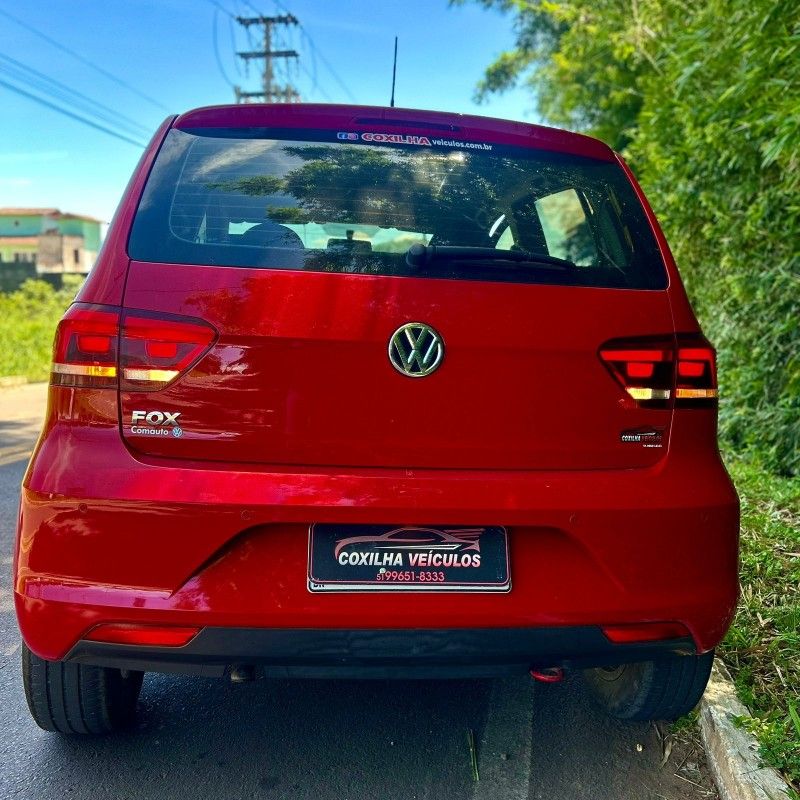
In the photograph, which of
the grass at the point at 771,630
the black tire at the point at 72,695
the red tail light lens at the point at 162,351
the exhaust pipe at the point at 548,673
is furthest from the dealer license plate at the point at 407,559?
the grass at the point at 771,630

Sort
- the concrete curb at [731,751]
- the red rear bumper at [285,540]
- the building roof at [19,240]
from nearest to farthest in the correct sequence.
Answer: the red rear bumper at [285,540]
the concrete curb at [731,751]
the building roof at [19,240]

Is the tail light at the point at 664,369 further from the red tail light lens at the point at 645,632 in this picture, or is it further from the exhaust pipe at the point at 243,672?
the exhaust pipe at the point at 243,672

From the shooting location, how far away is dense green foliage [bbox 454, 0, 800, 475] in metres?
4.52

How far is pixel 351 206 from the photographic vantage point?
2166 mm

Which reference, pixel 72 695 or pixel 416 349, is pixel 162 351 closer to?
pixel 416 349

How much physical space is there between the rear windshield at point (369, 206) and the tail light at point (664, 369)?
6.9 inches

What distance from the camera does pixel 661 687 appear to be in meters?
2.37

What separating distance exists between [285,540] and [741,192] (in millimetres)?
4602

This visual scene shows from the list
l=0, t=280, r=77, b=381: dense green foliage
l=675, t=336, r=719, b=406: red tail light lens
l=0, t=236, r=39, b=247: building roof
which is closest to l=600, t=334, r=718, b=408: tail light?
l=675, t=336, r=719, b=406: red tail light lens

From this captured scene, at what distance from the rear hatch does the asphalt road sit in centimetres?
95

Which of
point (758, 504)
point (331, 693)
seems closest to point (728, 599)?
point (331, 693)

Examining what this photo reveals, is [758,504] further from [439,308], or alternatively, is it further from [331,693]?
[439,308]

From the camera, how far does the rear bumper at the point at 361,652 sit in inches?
74.5

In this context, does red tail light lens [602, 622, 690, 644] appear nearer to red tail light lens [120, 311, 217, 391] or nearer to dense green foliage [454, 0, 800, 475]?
red tail light lens [120, 311, 217, 391]
